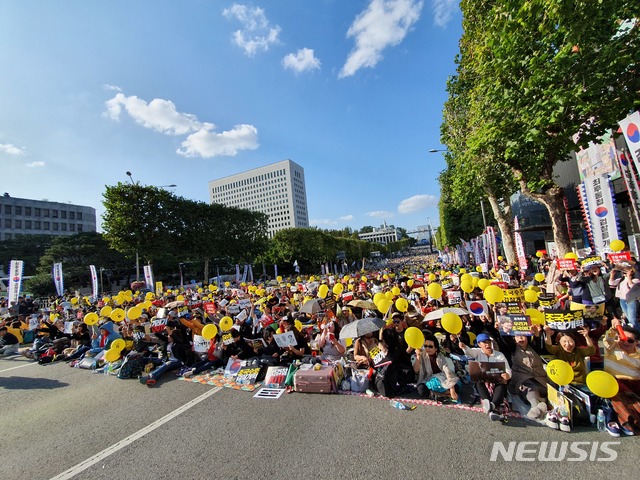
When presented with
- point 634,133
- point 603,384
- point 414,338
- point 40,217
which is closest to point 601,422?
point 603,384

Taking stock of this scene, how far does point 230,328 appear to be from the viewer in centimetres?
790

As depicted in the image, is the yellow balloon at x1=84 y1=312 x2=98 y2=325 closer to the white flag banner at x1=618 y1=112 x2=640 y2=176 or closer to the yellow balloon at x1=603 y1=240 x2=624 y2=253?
the white flag banner at x1=618 y1=112 x2=640 y2=176

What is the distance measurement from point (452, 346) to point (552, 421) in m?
2.51

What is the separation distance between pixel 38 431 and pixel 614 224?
16.5 meters

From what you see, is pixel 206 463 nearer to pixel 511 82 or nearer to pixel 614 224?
pixel 511 82

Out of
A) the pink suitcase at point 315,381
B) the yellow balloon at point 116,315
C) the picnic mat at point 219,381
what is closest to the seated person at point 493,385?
the pink suitcase at point 315,381

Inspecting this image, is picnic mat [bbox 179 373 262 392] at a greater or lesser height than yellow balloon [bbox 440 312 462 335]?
lesser

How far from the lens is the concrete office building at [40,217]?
63.0 metres

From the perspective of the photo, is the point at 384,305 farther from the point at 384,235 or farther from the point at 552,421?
the point at 384,235

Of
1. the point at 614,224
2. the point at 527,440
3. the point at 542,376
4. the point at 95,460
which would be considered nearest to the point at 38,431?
the point at 95,460

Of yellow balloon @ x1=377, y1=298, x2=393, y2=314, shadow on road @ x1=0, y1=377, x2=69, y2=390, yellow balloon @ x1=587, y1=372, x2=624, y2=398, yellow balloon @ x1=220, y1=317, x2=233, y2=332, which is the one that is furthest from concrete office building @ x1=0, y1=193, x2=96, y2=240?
yellow balloon @ x1=587, y1=372, x2=624, y2=398
